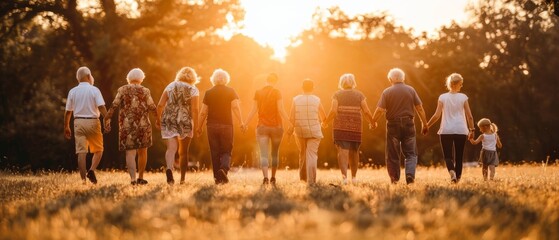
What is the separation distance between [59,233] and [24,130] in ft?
107

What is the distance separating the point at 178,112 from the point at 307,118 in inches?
90.8

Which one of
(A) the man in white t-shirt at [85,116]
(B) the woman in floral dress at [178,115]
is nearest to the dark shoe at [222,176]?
(B) the woman in floral dress at [178,115]

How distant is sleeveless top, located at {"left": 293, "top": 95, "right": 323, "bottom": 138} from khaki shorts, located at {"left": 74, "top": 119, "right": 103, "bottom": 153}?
3.63m

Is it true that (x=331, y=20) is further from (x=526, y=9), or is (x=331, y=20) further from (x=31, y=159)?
(x=31, y=159)

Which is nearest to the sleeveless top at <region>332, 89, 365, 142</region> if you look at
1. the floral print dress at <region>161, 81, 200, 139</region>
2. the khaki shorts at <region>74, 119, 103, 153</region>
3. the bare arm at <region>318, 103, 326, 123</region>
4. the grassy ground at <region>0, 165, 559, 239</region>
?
the bare arm at <region>318, 103, 326, 123</region>

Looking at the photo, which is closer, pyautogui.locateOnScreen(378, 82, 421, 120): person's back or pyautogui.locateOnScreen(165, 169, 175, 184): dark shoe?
pyautogui.locateOnScreen(165, 169, 175, 184): dark shoe

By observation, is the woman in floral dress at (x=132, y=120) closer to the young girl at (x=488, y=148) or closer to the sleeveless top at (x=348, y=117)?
the sleeveless top at (x=348, y=117)

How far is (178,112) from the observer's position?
11.5 m

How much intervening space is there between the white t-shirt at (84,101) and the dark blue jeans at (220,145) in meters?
2.08

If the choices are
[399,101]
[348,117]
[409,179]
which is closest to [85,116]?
[348,117]

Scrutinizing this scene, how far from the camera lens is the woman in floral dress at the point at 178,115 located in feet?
37.7

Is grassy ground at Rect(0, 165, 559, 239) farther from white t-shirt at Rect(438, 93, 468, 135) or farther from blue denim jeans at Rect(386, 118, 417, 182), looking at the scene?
white t-shirt at Rect(438, 93, 468, 135)

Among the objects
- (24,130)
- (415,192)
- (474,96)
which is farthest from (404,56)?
(415,192)

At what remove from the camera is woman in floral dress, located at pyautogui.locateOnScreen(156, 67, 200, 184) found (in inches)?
452
